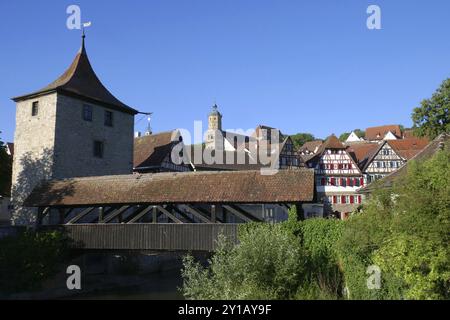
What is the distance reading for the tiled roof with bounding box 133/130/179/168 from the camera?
77.2 feet

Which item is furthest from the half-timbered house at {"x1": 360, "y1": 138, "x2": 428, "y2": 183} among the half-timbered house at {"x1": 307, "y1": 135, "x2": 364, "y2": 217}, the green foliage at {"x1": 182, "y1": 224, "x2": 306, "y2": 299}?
the green foliage at {"x1": 182, "y1": 224, "x2": 306, "y2": 299}

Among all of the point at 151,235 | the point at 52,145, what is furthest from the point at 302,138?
the point at 151,235

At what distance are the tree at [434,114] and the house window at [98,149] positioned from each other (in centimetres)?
1530

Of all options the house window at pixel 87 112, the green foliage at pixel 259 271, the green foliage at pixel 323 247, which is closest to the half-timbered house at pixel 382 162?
the house window at pixel 87 112

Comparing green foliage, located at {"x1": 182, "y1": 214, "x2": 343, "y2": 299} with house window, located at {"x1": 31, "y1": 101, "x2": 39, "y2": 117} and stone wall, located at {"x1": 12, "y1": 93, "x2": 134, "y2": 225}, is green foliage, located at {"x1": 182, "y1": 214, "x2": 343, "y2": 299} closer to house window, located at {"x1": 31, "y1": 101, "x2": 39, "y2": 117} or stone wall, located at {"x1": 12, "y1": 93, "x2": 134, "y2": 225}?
stone wall, located at {"x1": 12, "y1": 93, "x2": 134, "y2": 225}

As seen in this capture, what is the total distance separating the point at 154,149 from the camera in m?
24.6

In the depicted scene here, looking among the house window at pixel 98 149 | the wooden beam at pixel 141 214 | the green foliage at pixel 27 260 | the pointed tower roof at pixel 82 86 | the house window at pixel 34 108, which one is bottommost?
the green foliage at pixel 27 260

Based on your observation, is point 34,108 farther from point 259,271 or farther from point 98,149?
point 259,271

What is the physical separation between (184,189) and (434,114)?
45.7ft

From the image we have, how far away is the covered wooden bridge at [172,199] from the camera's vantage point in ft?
42.0

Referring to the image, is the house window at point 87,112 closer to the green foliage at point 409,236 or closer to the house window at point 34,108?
the house window at point 34,108

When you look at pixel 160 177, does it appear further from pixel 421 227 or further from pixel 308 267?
pixel 421 227

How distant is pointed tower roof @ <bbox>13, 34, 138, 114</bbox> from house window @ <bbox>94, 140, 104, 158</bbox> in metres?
1.92

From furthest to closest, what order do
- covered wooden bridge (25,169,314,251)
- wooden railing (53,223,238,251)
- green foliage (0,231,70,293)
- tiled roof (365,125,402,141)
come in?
tiled roof (365,125,402,141) < green foliage (0,231,70,293) < wooden railing (53,223,238,251) < covered wooden bridge (25,169,314,251)
